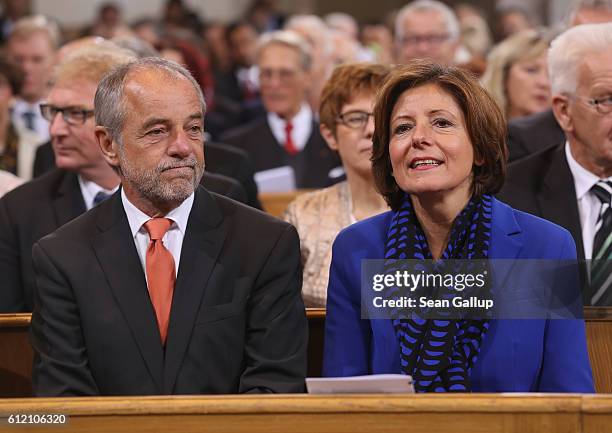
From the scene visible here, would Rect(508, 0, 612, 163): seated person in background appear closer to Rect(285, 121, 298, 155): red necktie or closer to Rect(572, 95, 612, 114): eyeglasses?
Rect(572, 95, 612, 114): eyeglasses

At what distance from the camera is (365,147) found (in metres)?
4.05

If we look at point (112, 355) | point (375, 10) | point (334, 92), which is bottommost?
point (112, 355)

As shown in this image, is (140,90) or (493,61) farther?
(493,61)

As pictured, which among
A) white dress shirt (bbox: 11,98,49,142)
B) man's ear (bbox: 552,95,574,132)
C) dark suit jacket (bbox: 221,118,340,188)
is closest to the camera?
man's ear (bbox: 552,95,574,132)

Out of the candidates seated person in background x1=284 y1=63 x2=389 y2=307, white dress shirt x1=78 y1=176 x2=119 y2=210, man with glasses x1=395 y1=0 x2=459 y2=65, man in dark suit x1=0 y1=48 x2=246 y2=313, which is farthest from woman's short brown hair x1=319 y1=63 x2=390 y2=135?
man with glasses x1=395 y1=0 x2=459 y2=65

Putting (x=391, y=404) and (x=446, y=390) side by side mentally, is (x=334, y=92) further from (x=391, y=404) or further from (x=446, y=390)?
(x=391, y=404)

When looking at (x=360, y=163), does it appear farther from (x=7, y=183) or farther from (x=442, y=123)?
(x=7, y=183)

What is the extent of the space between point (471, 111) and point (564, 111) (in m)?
0.98

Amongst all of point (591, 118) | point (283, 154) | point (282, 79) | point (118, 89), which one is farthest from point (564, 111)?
point (282, 79)

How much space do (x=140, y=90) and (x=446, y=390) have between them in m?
1.16

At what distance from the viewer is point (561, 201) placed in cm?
381

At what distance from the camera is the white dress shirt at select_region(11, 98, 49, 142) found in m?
7.82

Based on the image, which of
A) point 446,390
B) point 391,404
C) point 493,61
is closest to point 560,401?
point 391,404

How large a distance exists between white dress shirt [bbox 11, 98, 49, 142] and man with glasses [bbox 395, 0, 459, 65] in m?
2.56
